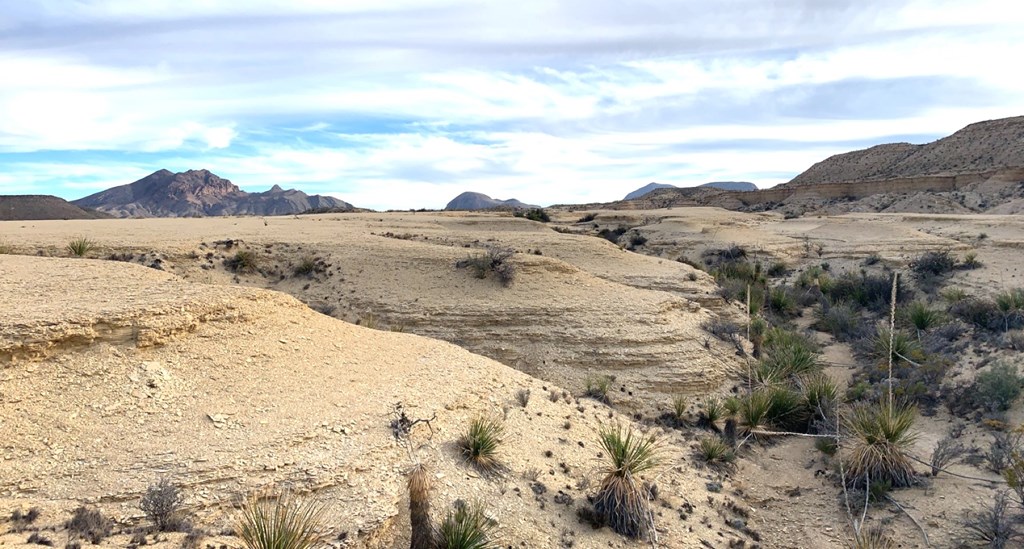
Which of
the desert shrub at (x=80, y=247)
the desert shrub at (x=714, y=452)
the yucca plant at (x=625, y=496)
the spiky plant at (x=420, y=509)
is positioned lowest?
the desert shrub at (x=714, y=452)

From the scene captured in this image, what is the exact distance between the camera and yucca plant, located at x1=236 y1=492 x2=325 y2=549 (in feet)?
18.0

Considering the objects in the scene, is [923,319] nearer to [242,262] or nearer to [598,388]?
[598,388]

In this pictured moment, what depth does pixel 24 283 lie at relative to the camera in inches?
393

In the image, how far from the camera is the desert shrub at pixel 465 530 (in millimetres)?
6699

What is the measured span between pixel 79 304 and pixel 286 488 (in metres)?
4.09

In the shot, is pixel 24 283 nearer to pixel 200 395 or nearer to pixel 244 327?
pixel 244 327

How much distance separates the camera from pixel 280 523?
221 inches

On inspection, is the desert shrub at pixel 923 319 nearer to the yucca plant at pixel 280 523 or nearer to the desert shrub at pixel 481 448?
the desert shrub at pixel 481 448

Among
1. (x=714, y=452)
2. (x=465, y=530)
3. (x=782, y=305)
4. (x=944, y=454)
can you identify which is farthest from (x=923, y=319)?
(x=465, y=530)

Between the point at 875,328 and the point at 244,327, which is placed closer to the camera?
the point at 244,327

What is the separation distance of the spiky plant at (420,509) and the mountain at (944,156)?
214 ft

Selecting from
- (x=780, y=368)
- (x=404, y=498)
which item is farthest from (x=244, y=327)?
(x=780, y=368)

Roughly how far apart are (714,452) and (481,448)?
15.5 ft

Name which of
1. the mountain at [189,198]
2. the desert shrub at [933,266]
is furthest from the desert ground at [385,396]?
the mountain at [189,198]
